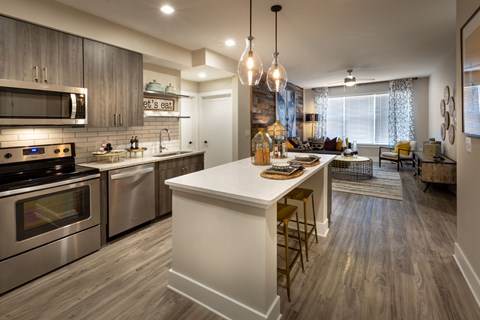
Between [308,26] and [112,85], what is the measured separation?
2688mm

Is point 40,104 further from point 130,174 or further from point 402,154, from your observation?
point 402,154

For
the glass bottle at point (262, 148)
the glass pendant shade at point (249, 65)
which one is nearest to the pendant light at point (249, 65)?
the glass pendant shade at point (249, 65)

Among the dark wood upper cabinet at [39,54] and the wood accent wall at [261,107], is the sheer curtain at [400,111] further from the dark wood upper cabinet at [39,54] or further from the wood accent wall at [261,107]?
the dark wood upper cabinet at [39,54]

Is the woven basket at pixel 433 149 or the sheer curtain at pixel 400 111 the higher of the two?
the sheer curtain at pixel 400 111

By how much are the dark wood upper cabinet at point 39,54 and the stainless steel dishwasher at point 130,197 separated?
44.7 inches

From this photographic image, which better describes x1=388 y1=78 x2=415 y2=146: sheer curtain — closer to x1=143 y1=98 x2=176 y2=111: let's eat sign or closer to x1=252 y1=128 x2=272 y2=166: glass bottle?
x1=143 y1=98 x2=176 y2=111: let's eat sign

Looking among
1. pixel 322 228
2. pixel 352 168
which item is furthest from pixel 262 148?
pixel 352 168

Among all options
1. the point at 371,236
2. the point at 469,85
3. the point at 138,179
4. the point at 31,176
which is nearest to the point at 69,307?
the point at 31,176

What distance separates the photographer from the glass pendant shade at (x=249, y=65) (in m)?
2.50

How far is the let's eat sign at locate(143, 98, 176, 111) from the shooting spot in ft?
13.2

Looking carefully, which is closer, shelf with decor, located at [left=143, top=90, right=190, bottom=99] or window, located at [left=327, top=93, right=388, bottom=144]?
shelf with decor, located at [left=143, top=90, right=190, bottom=99]

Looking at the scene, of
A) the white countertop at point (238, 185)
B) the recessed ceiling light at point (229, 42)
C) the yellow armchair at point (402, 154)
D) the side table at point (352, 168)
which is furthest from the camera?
the yellow armchair at point (402, 154)

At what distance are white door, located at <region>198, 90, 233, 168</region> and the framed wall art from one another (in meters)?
3.71

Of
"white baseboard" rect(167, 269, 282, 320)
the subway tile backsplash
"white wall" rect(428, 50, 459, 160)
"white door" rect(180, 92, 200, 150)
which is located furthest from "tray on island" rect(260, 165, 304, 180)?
"white wall" rect(428, 50, 459, 160)
